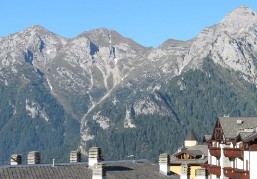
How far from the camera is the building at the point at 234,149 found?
83875 mm

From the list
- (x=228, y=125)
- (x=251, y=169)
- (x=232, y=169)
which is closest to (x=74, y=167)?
(x=251, y=169)

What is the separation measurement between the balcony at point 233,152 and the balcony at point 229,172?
5.53 feet

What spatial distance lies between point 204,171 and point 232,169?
3417 cm

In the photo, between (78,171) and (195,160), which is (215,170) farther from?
(78,171)

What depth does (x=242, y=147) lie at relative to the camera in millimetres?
87312

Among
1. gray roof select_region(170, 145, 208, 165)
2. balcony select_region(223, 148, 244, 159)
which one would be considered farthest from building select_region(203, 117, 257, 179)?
gray roof select_region(170, 145, 208, 165)

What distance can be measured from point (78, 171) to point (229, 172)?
4021 cm

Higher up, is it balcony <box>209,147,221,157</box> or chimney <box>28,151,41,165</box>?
chimney <box>28,151,41,165</box>

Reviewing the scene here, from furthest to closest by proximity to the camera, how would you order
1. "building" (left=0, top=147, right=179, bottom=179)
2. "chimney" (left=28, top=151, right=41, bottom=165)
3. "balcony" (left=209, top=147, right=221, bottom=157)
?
"balcony" (left=209, top=147, right=221, bottom=157)
"chimney" (left=28, top=151, right=41, bottom=165)
"building" (left=0, top=147, right=179, bottom=179)

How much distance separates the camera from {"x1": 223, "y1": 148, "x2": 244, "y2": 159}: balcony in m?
88.2

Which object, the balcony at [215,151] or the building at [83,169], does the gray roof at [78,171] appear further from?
the balcony at [215,151]

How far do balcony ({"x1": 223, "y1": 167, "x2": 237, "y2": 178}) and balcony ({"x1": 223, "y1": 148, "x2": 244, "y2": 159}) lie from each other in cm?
168

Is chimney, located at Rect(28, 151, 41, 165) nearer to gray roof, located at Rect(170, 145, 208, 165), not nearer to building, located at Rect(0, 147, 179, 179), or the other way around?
building, located at Rect(0, 147, 179, 179)

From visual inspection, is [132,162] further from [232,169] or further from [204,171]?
[232,169]
